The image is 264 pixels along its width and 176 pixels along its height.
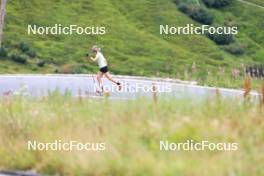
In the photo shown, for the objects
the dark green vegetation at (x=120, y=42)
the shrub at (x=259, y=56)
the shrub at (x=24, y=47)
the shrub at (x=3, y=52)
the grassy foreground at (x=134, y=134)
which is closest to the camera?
the grassy foreground at (x=134, y=134)

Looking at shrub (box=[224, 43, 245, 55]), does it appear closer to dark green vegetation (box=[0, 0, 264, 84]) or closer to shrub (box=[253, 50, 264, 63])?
dark green vegetation (box=[0, 0, 264, 84])

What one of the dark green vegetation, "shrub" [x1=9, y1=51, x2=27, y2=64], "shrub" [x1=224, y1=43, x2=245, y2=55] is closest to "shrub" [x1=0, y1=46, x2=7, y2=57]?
the dark green vegetation

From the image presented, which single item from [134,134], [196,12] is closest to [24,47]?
[196,12]

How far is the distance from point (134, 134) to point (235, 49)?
2465 inches

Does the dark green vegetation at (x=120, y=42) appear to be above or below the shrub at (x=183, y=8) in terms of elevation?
below

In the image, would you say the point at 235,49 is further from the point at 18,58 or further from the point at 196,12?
the point at 18,58

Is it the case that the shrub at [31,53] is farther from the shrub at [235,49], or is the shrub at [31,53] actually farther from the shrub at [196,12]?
the shrub at [235,49]

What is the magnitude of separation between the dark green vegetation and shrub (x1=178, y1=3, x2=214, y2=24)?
14 cm

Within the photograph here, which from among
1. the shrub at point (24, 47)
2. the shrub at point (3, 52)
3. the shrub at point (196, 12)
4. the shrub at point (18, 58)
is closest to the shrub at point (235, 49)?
the shrub at point (196, 12)

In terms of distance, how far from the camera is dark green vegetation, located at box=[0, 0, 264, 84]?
56.5 m

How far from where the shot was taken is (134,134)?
10.3 meters

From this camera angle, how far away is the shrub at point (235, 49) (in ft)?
235

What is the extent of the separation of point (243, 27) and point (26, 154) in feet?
233

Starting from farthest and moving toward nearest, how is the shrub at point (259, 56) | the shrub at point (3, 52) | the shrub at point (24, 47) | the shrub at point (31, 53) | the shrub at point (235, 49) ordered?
the shrub at point (259, 56)
the shrub at point (235, 49)
the shrub at point (24, 47)
the shrub at point (31, 53)
the shrub at point (3, 52)
